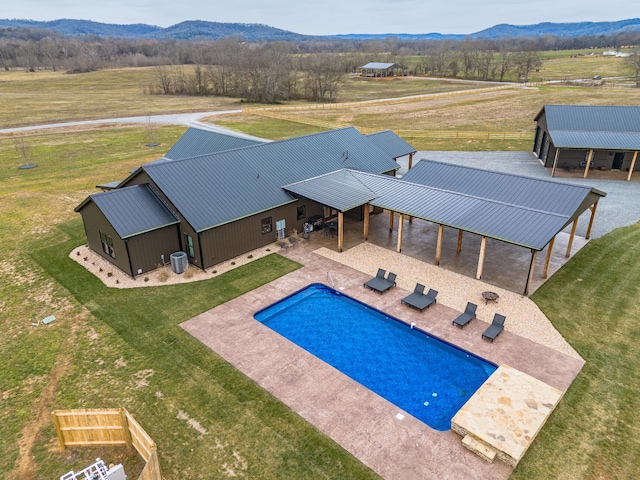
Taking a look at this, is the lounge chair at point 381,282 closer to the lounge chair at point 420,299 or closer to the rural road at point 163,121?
the lounge chair at point 420,299

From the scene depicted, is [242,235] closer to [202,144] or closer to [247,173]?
[247,173]

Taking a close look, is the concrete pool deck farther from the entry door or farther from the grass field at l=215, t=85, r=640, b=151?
the grass field at l=215, t=85, r=640, b=151

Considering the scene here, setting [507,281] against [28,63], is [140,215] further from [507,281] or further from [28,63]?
[28,63]

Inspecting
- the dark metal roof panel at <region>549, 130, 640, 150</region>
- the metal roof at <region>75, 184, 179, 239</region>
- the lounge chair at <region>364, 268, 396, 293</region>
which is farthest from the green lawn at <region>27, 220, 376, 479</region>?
the dark metal roof panel at <region>549, 130, 640, 150</region>

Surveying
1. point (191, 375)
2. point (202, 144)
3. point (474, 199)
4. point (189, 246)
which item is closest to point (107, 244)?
point (189, 246)

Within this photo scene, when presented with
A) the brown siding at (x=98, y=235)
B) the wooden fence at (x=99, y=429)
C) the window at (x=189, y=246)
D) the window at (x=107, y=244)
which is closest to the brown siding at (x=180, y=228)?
the window at (x=189, y=246)

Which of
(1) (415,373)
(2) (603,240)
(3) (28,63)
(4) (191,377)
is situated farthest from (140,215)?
(3) (28,63)
